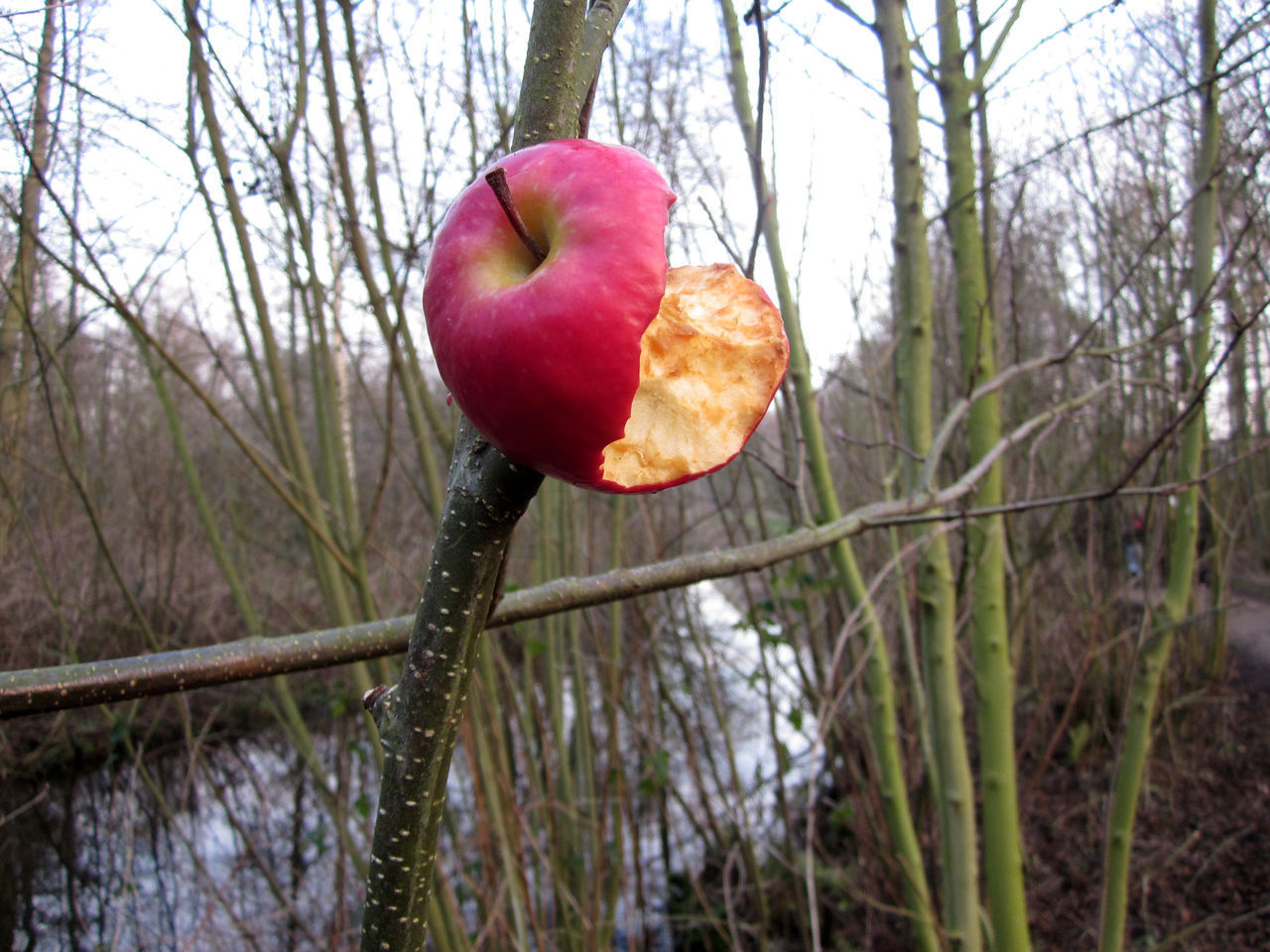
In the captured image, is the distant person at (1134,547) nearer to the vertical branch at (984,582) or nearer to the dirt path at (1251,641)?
the dirt path at (1251,641)

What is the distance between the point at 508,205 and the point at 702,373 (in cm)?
19

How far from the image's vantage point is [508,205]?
41 centimetres

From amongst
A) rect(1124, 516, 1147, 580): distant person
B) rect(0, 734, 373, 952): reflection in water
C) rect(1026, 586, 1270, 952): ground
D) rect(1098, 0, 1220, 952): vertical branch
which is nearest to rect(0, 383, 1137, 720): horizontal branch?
rect(1098, 0, 1220, 952): vertical branch

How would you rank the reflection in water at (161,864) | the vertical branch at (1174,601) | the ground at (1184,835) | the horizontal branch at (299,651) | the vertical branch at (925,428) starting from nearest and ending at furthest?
the horizontal branch at (299,651) → the vertical branch at (925,428) → the vertical branch at (1174,601) → the reflection in water at (161,864) → the ground at (1184,835)

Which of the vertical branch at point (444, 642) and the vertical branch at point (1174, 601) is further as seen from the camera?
the vertical branch at point (1174, 601)

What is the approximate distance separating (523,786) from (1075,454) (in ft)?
17.1

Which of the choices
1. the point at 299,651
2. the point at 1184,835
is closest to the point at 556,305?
the point at 299,651

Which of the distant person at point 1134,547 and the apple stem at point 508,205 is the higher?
the apple stem at point 508,205

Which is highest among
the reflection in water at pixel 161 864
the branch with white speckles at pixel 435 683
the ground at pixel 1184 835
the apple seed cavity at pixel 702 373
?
the apple seed cavity at pixel 702 373

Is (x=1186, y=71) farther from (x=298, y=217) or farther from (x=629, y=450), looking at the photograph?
(x=629, y=450)

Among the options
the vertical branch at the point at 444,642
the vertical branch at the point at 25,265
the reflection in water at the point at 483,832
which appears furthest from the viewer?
the reflection in water at the point at 483,832

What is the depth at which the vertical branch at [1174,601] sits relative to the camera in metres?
2.21

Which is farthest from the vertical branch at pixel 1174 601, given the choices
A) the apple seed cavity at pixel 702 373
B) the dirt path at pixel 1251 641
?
the dirt path at pixel 1251 641

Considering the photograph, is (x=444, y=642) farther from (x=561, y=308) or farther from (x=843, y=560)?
(x=843, y=560)
